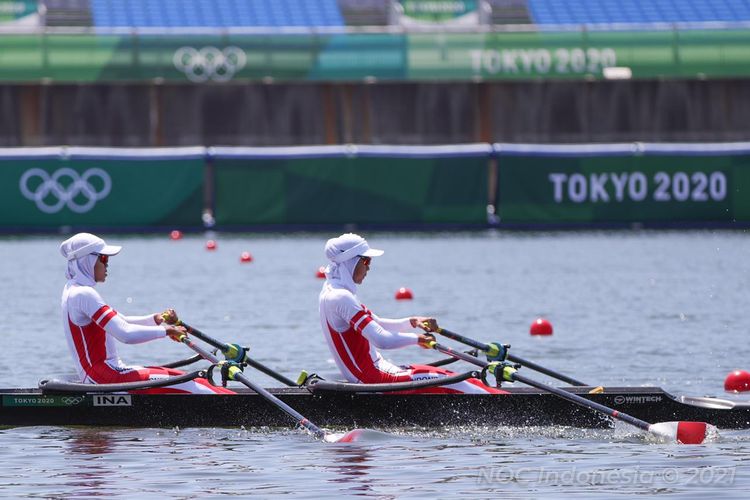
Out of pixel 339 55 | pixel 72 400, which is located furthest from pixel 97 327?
pixel 339 55

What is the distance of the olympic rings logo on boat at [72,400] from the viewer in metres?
13.2

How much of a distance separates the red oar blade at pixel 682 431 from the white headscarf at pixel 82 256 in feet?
14.6

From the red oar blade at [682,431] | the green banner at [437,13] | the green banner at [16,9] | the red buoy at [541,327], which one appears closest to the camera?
the red oar blade at [682,431]

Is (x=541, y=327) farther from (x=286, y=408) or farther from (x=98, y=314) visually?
(x=98, y=314)

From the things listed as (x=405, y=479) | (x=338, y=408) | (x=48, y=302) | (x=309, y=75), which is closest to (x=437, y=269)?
(x=48, y=302)

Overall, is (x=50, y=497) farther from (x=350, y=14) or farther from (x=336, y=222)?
(x=350, y=14)

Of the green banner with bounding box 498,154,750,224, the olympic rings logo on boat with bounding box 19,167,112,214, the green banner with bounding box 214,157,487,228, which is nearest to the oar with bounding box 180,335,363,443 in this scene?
the olympic rings logo on boat with bounding box 19,167,112,214

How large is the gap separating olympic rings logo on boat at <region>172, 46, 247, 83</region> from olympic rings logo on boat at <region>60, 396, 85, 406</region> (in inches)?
1027

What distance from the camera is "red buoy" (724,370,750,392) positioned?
15.7 meters

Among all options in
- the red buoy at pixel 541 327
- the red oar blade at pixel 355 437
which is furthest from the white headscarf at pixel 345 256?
the red buoy at pixel 541 327

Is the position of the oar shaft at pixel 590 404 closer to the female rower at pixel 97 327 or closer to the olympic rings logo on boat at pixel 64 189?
the female rower at pixel 97 327

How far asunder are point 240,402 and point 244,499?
2770 mm

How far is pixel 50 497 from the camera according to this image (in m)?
10.6

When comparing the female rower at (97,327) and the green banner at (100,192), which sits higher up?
the green banner at (100,192)
